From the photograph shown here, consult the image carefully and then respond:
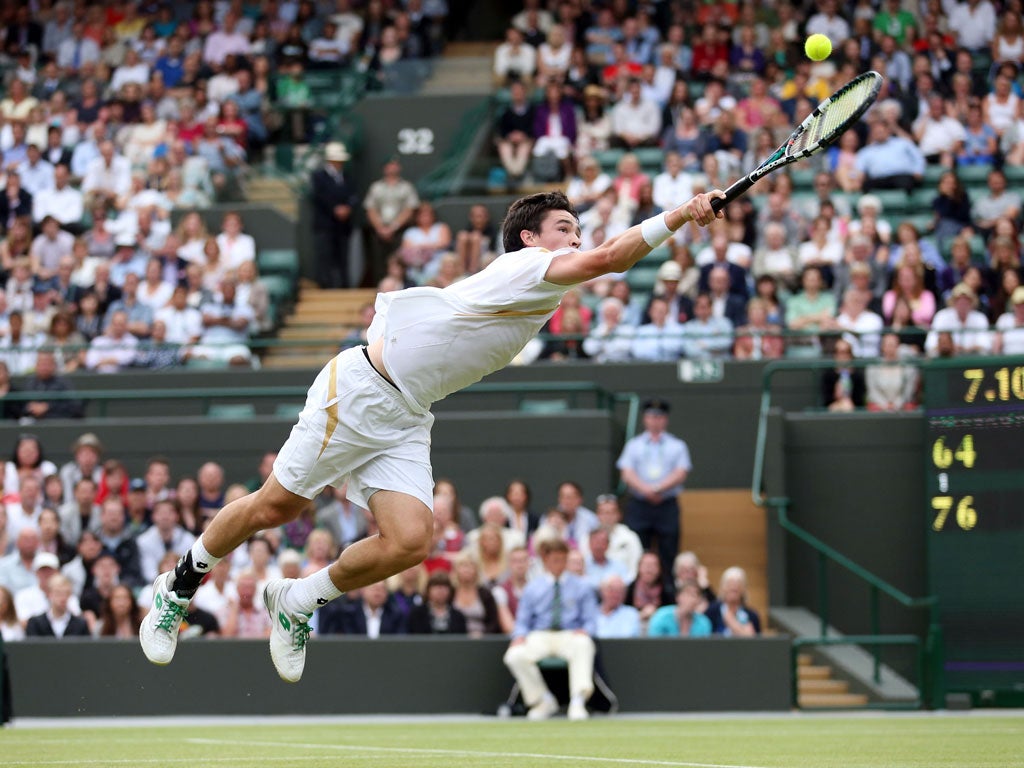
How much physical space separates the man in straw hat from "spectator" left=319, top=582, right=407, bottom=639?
783 cm

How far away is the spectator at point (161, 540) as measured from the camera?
49.9 feet

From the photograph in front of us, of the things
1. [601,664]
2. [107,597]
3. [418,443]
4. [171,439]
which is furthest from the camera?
[171,439]

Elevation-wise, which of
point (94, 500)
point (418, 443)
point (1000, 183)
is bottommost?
point (94, 500)

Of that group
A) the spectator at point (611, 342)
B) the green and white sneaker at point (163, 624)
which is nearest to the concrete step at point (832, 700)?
the spectator at point (611, 342)

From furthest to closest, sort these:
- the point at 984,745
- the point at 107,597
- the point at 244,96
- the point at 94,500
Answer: the point at 244,96 < the point at 94,500 < the point at 107,597 < the point at 984,745

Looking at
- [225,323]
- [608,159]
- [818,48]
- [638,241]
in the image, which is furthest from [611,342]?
[638,241]

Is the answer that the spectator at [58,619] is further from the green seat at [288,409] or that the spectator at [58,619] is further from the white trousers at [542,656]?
the white trousers at [542,656]

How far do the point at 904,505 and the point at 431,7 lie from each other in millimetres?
12146

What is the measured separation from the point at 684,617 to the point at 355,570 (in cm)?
636

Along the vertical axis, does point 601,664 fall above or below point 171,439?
below

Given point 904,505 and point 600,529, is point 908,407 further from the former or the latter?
point 600,529

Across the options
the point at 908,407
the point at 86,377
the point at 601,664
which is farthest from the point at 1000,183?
the point at 86,377

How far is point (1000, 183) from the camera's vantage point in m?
18.7

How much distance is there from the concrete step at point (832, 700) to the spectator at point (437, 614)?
9.49 ft
